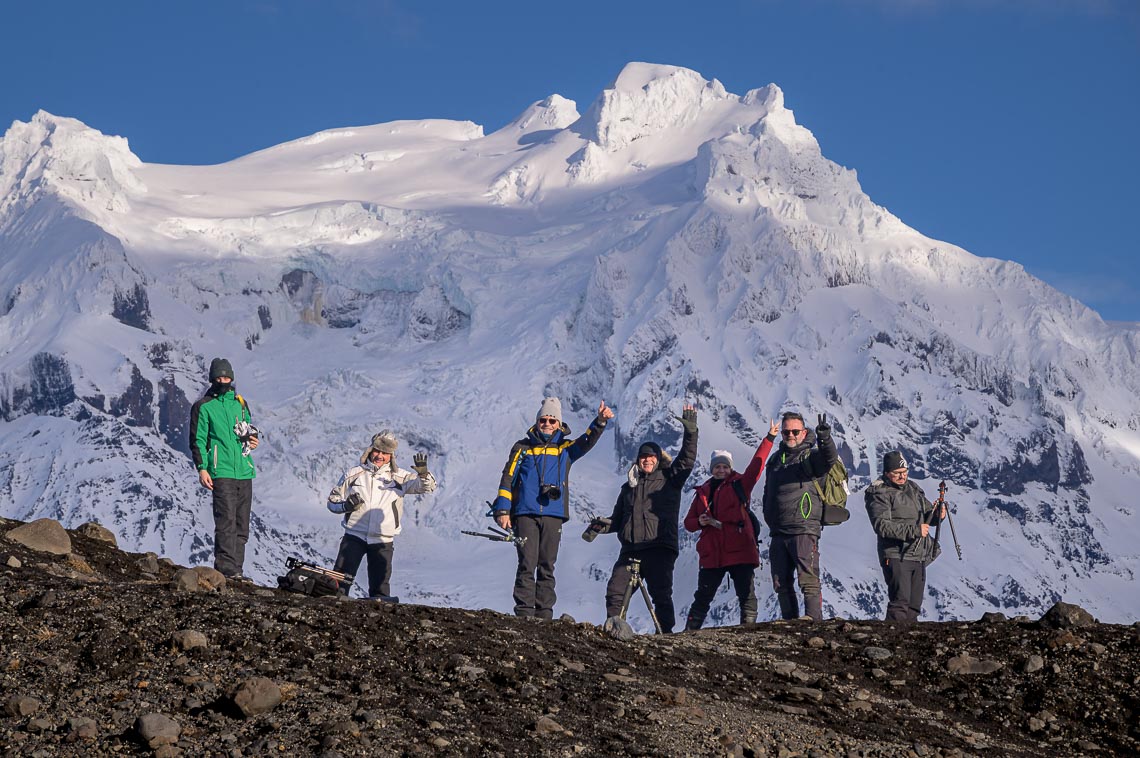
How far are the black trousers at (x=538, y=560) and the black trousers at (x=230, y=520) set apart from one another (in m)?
2.84

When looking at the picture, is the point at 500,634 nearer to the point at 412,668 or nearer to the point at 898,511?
the point at 412,668

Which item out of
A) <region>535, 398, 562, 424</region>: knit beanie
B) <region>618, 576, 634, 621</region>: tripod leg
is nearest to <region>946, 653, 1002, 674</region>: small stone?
<region>618, 576, 634, 621</region>: tripod leg

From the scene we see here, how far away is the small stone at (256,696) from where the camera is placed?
10398 mm

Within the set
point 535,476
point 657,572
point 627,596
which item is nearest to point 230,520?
point 535,476

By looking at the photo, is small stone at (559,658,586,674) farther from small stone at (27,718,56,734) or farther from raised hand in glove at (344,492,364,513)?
raised hand in glove at (344,492,364,513)

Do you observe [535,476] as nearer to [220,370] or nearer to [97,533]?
[220,370]

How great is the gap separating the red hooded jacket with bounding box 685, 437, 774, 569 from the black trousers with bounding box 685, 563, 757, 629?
0.10 meters

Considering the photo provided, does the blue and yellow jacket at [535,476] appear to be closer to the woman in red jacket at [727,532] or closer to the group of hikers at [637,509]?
the group of hikers at [637,509]

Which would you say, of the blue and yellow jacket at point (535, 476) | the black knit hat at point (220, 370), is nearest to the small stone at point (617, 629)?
the blue and yellow jacket at point (535, 476)

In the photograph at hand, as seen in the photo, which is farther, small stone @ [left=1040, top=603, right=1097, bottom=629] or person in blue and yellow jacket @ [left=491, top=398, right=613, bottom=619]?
person in blue and yellow jacket @ [left=491, top=398, right=613, bottom=619]

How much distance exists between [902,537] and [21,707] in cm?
1093

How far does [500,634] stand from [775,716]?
243 centimetres

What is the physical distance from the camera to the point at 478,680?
1167 centimetres

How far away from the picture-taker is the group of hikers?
17359 mm
